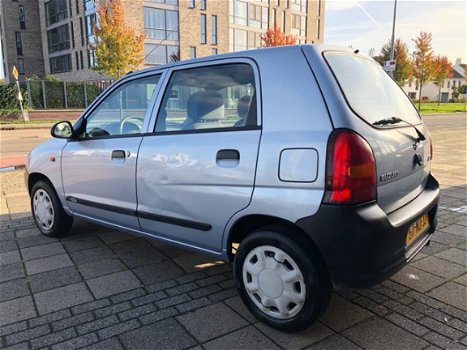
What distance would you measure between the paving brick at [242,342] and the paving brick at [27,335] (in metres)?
1.11

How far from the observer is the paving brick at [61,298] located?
3.05 m

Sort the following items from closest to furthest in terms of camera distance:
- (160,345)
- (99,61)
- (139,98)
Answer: (160,345), (139,98), (99,61)

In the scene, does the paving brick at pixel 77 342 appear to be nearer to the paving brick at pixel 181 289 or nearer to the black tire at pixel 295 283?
the paving brick at pixel 181 289

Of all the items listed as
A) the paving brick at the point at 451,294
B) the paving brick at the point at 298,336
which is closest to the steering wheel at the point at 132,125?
the paving brick at the point at 298,336

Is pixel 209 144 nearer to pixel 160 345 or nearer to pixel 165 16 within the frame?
pixel 160 345

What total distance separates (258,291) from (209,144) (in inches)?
42.4

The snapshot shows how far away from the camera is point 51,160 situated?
4340 millimetres

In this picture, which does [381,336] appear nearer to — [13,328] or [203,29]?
[13,328]

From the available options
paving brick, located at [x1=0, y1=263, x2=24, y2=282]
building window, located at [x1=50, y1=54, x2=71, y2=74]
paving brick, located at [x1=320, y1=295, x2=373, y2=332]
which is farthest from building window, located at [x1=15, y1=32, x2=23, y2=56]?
paving brick, located at [x1=320, y1=295, x2=373, y2=332]

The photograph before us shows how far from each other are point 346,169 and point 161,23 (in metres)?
38.8

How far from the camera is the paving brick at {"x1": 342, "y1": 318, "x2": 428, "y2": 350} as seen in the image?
2.52 m

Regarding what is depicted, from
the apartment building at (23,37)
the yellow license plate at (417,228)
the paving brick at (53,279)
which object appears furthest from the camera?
the apartment building at (23,37)

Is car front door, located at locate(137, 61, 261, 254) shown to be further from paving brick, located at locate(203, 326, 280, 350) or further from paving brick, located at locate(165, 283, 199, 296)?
paving brick, located at locate(203, 326, 280, 350)

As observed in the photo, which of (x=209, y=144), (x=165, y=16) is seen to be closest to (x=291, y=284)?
(x=209, y=144)
